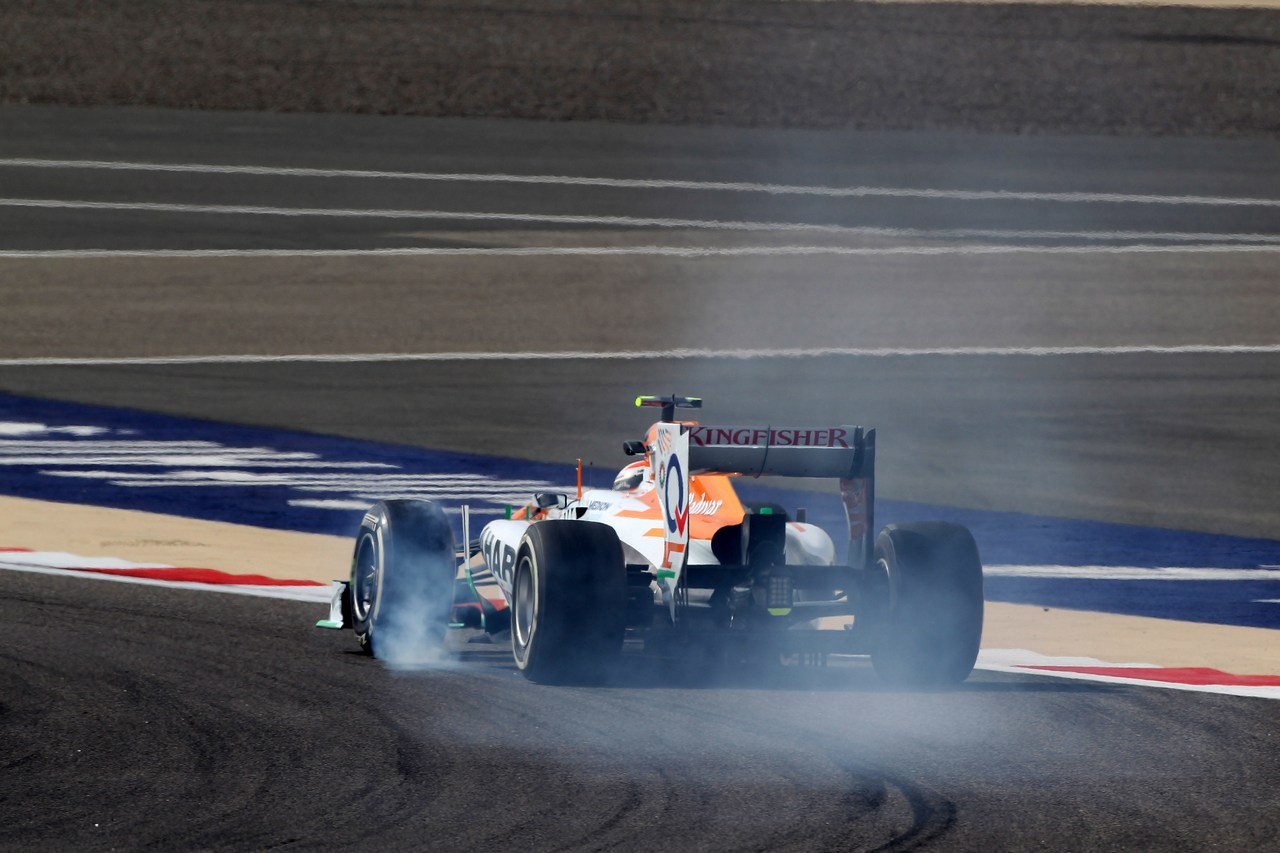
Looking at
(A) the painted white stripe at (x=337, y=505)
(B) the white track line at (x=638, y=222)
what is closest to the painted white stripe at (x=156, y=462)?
(A) the painted white stripe at (x=337, y=505)

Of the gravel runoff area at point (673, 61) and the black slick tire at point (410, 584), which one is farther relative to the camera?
the gravel runoff area at point (673, 61)

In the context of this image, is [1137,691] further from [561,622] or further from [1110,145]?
[1110,145]

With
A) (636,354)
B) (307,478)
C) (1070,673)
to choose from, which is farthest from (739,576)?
(636,354)

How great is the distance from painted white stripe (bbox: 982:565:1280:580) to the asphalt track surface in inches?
66.1

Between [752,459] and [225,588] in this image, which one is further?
[225,588]

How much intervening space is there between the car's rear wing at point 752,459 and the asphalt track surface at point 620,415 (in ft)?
2.57

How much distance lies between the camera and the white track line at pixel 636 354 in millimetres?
22875

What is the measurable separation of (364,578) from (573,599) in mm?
1875

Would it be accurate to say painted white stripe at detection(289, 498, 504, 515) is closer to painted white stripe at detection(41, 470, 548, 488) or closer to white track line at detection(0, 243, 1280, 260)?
painted white stripe at detection(41, 470, 548, 488)

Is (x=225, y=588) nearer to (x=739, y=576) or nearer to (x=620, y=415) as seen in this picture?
(x=739, y=576)

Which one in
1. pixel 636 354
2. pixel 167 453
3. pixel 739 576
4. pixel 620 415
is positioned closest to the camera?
pixel 739 576

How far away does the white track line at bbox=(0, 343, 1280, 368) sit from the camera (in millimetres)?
22875

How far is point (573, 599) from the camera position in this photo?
1070 centimetres

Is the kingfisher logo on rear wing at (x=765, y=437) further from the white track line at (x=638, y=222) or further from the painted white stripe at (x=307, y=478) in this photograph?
the white track line at (x=638, y=222)
